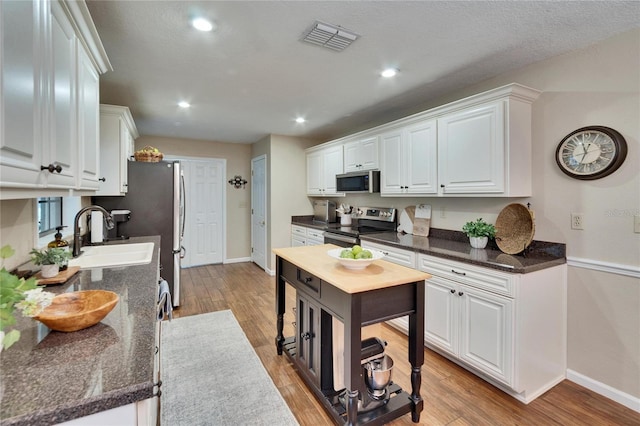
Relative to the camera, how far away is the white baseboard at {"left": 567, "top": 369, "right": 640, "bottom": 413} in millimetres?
1969

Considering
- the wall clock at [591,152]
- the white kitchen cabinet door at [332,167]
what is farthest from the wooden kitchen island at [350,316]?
the white kitchen cabinet door at [332,167]

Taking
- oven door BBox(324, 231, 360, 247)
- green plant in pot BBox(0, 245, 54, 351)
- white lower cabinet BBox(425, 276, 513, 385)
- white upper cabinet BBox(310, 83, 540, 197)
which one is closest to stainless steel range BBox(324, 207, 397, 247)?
oven door BBox(324, 231, 360, 247)

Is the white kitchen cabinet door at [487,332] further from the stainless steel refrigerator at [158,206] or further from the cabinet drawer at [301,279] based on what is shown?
the stainless steel refrigerator at [158,206]

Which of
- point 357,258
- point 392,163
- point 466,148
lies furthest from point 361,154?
point 357,258

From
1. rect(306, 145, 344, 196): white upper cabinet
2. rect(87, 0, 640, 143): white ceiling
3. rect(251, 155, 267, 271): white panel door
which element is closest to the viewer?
rect(87, 0, 640, 143): white ceiling

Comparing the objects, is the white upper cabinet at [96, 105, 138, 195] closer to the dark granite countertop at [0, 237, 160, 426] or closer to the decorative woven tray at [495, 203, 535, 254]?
the dark granite countertop at [0, 237, 160, 426]

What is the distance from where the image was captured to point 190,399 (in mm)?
2082

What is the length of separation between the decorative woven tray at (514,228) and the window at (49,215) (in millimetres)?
3381

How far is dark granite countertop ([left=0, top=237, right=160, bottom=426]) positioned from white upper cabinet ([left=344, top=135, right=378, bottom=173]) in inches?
121

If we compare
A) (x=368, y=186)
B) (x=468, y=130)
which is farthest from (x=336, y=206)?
(x=468, y=130)

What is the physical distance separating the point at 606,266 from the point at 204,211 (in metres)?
5.64

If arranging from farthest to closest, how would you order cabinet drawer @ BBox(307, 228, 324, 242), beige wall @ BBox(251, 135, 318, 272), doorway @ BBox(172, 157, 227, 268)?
doorway @ BBox(172, 157, 227, 268), beige wall @ BBox(251, 135, 318, 272), cabinet drawer @ BBox(307, 228, 324, 242)

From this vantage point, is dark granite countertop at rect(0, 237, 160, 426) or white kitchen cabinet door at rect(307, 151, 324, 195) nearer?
dark granite countertop at rect(0, 237, 160, 426)

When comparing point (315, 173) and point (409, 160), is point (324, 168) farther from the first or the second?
point (409, 160)
